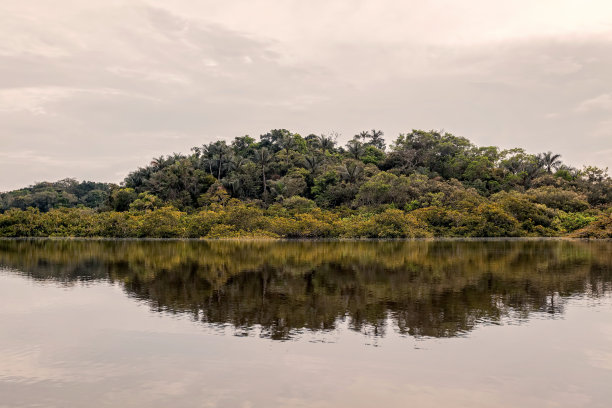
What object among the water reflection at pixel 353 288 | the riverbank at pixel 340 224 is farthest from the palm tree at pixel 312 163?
the water reflection at pixel 353 288

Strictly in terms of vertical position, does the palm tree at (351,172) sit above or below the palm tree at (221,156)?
below

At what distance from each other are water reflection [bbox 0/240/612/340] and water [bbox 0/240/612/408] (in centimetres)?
10

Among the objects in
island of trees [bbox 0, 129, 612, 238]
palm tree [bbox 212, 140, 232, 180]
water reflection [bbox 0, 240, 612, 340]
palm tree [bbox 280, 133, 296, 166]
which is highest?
palm tree [bbox 280, 133, 296, 166]

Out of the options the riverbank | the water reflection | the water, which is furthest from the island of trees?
the water

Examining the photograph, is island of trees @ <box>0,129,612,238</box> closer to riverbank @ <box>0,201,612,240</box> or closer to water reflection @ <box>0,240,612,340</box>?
riverbank @ <box>0,201,612,240</box>

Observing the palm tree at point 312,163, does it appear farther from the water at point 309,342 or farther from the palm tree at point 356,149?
the water at point 309,342

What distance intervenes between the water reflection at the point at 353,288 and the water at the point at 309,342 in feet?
0.33

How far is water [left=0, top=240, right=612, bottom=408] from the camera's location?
8.20 meters

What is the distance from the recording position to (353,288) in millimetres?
18984

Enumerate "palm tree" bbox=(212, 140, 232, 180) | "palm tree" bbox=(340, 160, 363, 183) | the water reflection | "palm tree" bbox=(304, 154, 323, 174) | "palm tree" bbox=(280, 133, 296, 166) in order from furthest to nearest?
"palm tree" bbox=(280, 133, 296, 166), "palm tree" bbox=(212, 140, 232, 180), "palm tree" bbox=(304, 154, 323, 174), "palm tree" bbox=(340, 160, 363, 183), the water reflection

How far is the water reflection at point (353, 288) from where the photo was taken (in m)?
13.5

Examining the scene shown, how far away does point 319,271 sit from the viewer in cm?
2495

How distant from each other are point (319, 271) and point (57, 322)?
13.7 m

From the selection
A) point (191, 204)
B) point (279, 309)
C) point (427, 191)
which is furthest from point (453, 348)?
point (191, 204)
